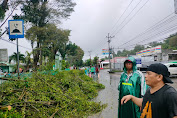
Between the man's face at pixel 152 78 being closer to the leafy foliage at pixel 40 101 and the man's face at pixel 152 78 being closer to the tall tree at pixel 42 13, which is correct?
the leafy foliage at pixel 40 101

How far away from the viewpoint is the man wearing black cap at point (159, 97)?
5.36 feet

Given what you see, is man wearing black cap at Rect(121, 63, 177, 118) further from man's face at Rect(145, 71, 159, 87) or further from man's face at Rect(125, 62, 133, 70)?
man's face at Rect(125, 62, 133, 70)

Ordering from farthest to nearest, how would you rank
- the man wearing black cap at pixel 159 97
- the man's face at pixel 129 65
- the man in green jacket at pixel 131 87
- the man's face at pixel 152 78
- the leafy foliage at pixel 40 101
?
the leafy foliage at pixel 40 101, the man's face at pixel 129 65, the man in green jacket at pixel 131 87, the man's face at pixel 152 78, the man wearing black cap at pixel 159 97

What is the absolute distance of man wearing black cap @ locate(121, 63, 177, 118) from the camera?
5.36ft

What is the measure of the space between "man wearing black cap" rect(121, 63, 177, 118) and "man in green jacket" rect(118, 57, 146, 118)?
1.48 meters

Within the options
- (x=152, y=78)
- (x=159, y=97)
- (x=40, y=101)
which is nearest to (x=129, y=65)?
(x=152, y=78)

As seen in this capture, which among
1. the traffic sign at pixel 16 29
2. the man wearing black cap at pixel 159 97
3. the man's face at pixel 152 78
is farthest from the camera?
the traffic sign at pixel 16 29

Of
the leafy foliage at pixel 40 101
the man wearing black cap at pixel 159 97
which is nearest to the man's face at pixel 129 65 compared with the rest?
the man wearing black cap at pixel 159 97

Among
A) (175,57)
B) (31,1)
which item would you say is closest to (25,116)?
(31,1)

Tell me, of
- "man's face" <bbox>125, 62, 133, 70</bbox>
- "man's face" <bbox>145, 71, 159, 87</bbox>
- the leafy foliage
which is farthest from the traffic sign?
"man's face" <bbox>145, 71, 159, 87</bbox>

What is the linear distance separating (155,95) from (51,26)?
83.2 ft

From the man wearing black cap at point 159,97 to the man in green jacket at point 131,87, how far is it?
1.48m

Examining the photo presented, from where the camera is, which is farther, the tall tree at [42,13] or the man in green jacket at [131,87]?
the tall tree at [42,13]

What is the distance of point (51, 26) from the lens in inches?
1012
